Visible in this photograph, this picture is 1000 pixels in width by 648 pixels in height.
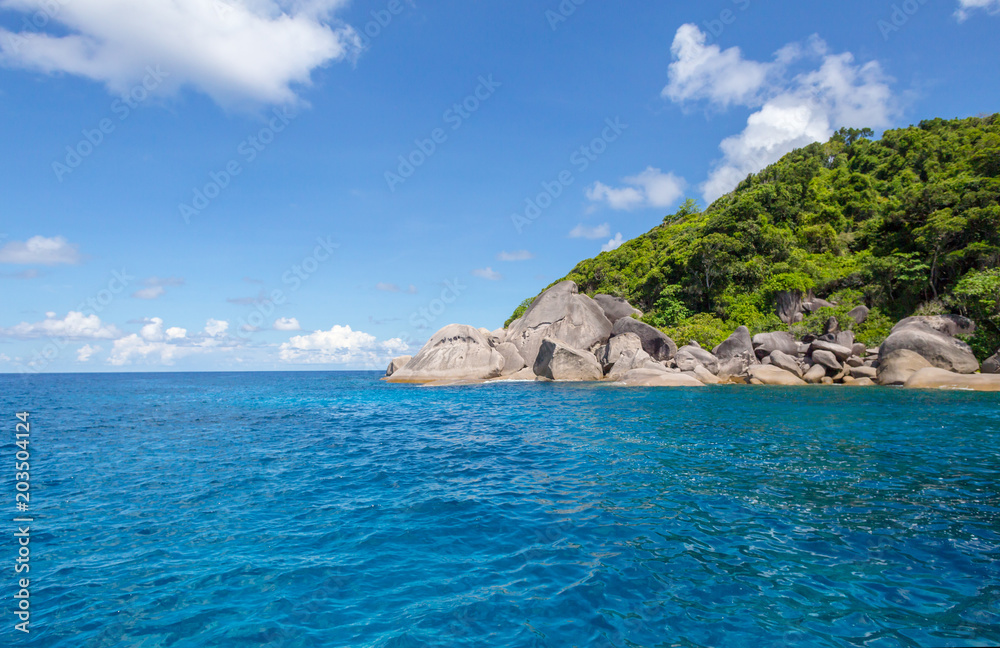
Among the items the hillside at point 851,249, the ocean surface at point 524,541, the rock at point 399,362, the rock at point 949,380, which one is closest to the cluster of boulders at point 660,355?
the rock at point 949,380

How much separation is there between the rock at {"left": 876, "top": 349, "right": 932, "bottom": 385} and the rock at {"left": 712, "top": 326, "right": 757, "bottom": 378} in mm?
7906

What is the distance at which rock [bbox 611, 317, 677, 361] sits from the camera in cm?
3956

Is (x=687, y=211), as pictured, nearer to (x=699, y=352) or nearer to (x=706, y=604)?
(x=699, y=352)

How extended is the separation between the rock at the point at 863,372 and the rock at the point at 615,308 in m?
20.2

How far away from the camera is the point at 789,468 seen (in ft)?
33.9

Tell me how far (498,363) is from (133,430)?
30.0 m

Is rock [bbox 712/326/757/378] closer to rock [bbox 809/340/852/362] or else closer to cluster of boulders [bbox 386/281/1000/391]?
cluster of boulders [bbox 386/281/1000/391]

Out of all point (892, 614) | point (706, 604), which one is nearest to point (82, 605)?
point (706, 604)

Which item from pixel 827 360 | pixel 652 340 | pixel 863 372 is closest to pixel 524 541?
pixel 827 360

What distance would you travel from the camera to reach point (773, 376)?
3181cm

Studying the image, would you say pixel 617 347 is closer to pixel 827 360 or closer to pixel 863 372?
pixel 827 360

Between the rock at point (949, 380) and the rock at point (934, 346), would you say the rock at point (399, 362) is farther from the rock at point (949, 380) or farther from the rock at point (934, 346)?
the rock at point (949, 380)

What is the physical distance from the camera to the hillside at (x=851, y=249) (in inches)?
1277

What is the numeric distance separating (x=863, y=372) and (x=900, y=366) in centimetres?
248
